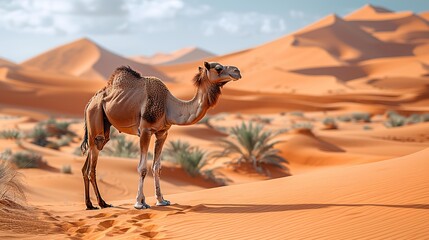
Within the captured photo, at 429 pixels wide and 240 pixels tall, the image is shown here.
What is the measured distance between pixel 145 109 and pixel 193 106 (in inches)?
26.9

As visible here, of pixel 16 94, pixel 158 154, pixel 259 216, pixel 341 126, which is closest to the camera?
pixel 259 216

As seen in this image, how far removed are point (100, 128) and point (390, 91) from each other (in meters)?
60.8

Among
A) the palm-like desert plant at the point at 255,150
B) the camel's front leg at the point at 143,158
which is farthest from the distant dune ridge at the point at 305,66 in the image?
the camel's front leg at the point at 143,158

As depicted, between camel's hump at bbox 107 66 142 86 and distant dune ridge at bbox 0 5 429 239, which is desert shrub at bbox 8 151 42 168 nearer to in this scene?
distant dune ridge at bbox 0 5 429 239

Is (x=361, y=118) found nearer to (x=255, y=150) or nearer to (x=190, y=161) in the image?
(x=255, y=150)

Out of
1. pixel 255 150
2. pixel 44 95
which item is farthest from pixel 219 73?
pixel 44 95

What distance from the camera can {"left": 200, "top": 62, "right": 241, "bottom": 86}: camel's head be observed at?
7.48 metres

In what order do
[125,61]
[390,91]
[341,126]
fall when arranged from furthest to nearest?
[125,61]
[390,91]
[341,126]

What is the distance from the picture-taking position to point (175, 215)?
721 cm

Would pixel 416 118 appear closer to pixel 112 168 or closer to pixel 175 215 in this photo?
pixel 112 168

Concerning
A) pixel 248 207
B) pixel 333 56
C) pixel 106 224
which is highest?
pixel 333 56

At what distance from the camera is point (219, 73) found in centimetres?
757

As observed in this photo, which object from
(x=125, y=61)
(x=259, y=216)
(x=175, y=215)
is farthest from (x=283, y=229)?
(x=125, y=61)

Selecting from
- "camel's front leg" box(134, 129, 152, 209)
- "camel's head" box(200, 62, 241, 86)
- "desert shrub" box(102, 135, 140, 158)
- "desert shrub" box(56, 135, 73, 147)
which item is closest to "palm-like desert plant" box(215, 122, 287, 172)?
"desert shrub" box(102, 135, 140, 158)
